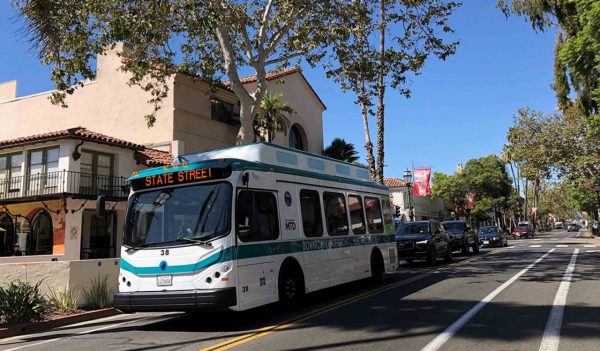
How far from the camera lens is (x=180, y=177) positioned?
894cm

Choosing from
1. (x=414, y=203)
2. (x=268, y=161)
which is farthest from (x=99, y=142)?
(x=414, y=203)

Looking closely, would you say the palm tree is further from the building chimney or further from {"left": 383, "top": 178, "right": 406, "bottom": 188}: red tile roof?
{"left": 383, "top": 178, "right": 406, "bottom": 188}: red tile roof

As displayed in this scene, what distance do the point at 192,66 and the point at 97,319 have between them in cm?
1060

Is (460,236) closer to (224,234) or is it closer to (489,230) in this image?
(489,230)

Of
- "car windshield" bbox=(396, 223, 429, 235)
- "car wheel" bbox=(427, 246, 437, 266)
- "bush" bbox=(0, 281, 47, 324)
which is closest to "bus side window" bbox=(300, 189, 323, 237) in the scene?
"bush" bbox=(0, 281, 47, 324)

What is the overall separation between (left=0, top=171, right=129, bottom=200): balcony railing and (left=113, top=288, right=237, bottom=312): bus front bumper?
14036mm

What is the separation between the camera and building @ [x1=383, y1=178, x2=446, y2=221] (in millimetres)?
48375

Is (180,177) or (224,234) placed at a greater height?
(180,177)

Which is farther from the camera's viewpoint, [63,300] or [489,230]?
[489,230]

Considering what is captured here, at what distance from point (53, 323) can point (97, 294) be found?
5.62 ft

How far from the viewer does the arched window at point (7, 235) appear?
24.1 meters

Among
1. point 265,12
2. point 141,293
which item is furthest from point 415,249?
point 141,293

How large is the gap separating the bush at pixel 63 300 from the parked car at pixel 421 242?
40.7 ft

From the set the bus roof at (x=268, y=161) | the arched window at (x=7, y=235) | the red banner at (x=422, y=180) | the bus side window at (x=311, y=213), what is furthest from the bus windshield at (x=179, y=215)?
the red banner at (x=422, y=180)
